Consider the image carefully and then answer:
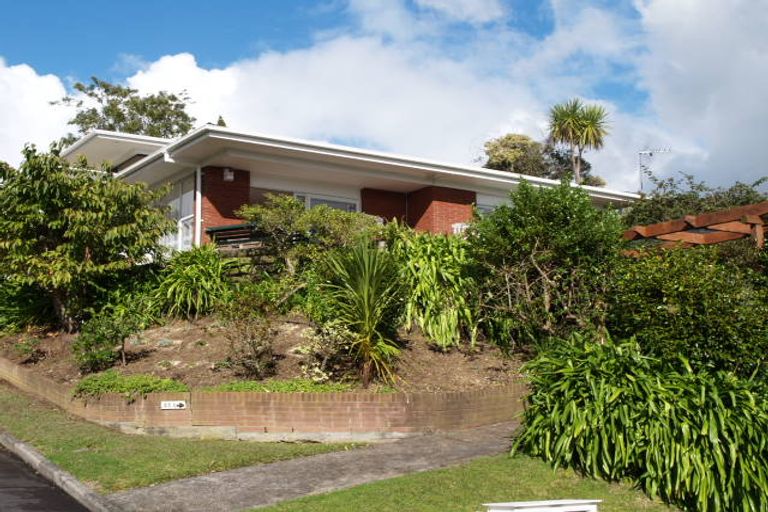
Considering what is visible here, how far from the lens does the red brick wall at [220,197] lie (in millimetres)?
16203

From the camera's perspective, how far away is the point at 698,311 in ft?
26.7

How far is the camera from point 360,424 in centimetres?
895

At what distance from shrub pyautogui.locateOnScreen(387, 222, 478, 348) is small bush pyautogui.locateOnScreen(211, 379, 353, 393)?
237 cm

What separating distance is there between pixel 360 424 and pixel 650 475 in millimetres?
3531

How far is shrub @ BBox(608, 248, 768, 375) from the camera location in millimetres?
7910

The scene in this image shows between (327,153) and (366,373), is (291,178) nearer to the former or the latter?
(327,153)

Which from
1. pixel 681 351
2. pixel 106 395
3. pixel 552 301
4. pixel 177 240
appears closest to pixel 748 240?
pixel 552 301

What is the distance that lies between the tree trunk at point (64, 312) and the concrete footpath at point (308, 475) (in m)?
7.48

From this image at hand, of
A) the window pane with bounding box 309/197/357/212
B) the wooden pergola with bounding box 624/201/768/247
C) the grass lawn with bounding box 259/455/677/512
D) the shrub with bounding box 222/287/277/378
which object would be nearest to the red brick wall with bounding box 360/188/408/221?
the window pane with bounding box 309/197/357/212

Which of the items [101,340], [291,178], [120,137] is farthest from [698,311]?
[120,137]

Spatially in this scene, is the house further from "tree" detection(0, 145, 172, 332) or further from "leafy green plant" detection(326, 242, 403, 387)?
"leafy green plant" detection(326, 242, 403, 387)

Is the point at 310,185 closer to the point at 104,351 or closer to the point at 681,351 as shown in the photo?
the point at 104,351

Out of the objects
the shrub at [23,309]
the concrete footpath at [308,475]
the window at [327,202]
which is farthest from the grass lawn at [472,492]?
the window at [327,202]

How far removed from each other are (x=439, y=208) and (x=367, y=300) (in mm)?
9235
